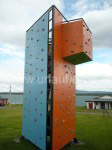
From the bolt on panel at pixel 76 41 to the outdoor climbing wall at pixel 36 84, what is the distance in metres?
0.99

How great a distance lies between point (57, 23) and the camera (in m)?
7.87

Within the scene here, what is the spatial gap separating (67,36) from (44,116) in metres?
3.76

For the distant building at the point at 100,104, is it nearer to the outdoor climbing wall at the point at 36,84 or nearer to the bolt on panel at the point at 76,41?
the outdoor climbing wall at the point at 36,84

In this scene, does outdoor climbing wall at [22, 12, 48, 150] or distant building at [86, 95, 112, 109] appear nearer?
outdoor climbing wall at [22, 12, 48, 150]

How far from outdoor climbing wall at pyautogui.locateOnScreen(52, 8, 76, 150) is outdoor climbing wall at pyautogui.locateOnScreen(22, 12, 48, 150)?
0.44 m

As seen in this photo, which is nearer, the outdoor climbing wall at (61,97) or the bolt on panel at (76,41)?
the outdoor climbing wall at (61,97)

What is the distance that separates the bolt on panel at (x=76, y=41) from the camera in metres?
7.72

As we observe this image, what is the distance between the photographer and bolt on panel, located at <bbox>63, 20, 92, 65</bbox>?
7725 mm

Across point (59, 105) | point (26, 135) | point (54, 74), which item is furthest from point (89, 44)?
point (26, 135)

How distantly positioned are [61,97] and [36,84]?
1.40 m

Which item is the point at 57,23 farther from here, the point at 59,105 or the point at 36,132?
the point at 36,132

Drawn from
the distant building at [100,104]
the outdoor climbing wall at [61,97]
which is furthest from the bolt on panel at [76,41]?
the distant building at [100,104]

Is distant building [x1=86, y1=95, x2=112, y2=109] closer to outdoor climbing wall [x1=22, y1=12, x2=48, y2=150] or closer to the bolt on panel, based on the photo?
outdoor climbing wall [x1=22, y1=12, x2=48, y2=150]

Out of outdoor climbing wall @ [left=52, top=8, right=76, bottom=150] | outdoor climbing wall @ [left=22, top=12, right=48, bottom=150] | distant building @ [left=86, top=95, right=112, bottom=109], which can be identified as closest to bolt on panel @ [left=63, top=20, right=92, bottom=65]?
outdoor climbing wall @ [left=52, top=8, right=76, bottom=150]
